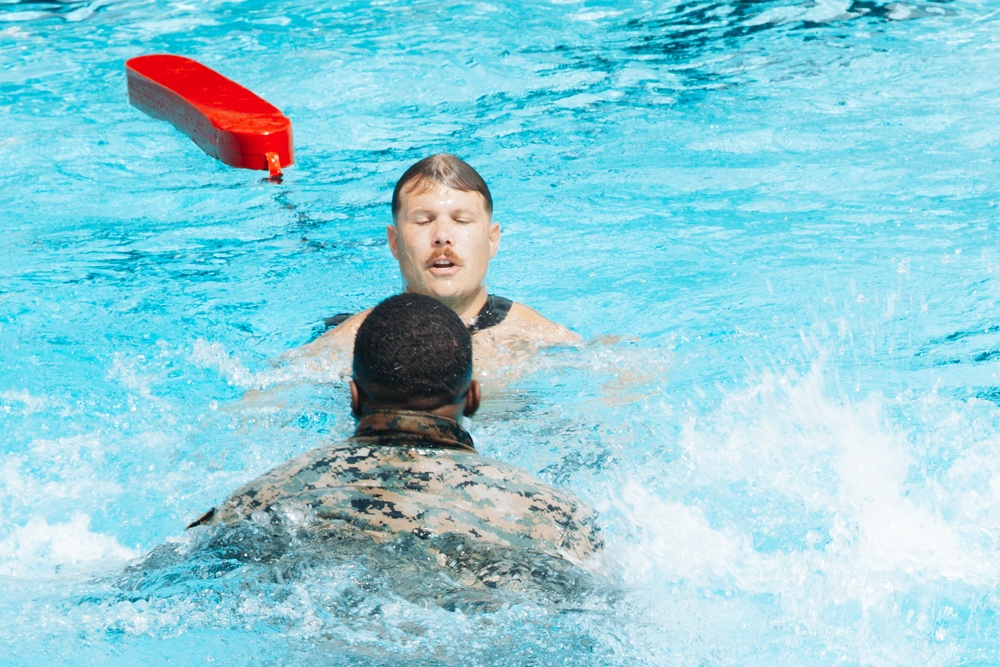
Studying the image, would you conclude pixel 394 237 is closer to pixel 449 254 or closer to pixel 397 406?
pixel 449 254

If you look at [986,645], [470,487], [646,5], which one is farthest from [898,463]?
[646,5]

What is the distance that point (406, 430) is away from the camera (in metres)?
2.96

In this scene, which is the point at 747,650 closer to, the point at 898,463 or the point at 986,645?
the point at 986,645

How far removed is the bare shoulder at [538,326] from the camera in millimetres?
5141

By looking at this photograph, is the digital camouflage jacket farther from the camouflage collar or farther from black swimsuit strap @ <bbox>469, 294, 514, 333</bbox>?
black swimsuit strap @ <bbox>469, 294, 514, 333</bbox>

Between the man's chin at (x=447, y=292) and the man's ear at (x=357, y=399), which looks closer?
the man's ear at (x=357, y=399)

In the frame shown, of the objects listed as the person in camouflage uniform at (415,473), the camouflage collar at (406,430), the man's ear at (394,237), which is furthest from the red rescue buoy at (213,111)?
the camouflage collar at (406,430)

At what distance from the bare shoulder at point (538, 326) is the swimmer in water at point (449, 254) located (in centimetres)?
3

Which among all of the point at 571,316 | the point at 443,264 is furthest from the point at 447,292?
the point at 571,316

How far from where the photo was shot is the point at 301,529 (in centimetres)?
286

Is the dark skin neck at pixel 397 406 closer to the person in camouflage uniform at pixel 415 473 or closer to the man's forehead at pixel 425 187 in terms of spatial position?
the person in camouflage uniform at pixel 415 473

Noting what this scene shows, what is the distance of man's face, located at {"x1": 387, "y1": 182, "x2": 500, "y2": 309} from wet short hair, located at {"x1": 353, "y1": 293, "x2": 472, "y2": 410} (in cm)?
166

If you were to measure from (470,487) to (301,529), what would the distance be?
0.43m

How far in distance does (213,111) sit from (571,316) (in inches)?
110
